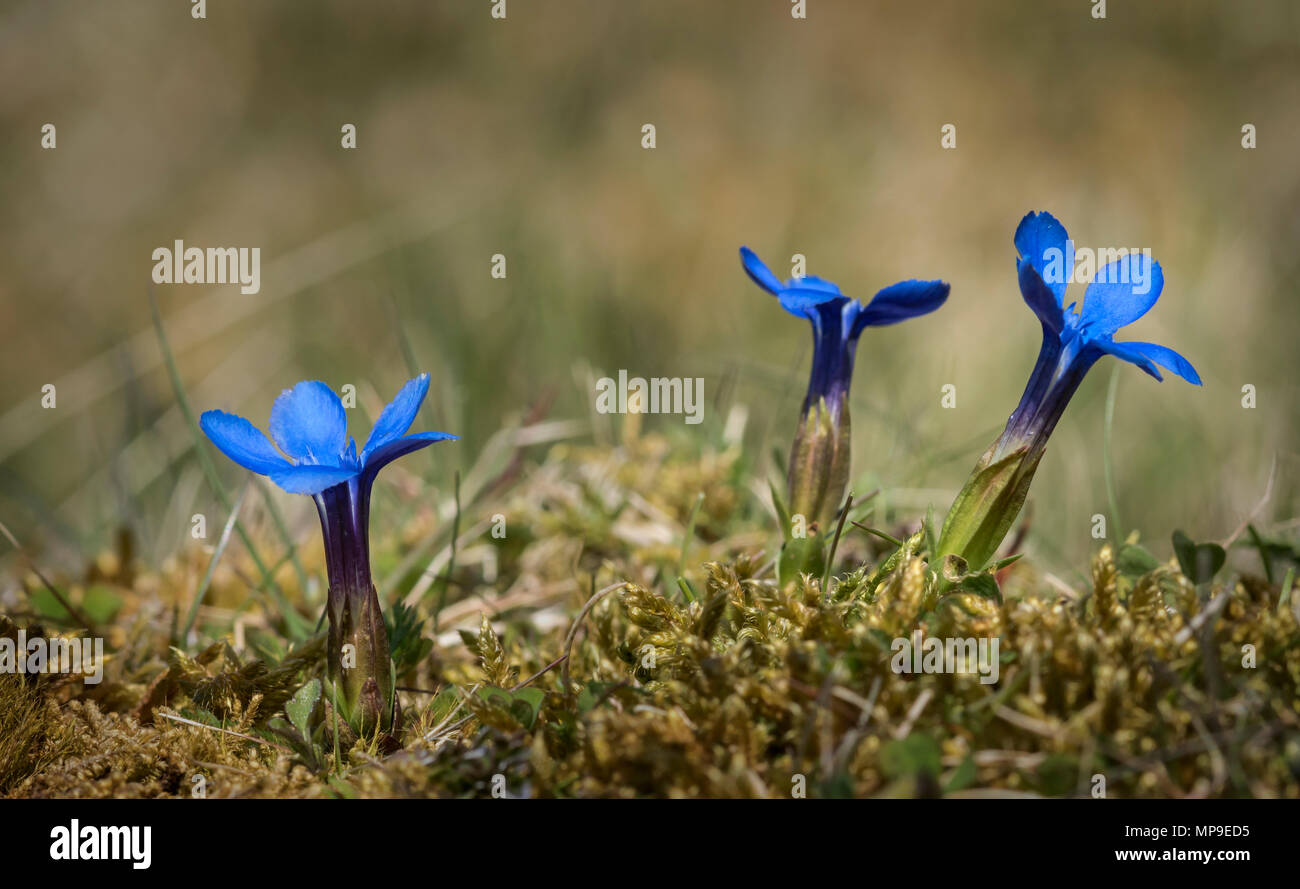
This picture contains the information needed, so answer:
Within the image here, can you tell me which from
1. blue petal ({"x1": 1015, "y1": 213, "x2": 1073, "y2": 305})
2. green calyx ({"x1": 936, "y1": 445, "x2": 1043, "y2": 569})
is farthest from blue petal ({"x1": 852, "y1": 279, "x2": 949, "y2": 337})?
green calyx ({"x1": 936, "y1": 445, "x2": 1043, "y2": 569})

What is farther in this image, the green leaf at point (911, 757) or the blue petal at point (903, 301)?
the blue petal at point (903, 301)

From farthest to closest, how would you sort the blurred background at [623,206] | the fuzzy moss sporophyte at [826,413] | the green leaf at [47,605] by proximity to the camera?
the blurred background at [623,206] < the green leaf at [47,605] < the fuzzy moss sporophyte at [826,413]

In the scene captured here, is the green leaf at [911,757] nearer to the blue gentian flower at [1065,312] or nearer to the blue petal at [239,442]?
the blue gentian flower at [1065,312]

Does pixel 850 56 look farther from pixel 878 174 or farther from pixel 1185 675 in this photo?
pixel 1185 675

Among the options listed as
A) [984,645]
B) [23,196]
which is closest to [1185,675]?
[984,645]

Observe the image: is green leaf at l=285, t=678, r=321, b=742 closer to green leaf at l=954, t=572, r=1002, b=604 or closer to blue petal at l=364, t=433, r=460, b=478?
blue petal at l=364, t=433, r=460, b=478

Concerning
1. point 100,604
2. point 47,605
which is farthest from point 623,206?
point 47,605

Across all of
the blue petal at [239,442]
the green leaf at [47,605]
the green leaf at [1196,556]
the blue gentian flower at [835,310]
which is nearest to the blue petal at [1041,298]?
the blue gentian flower at [835,310]
